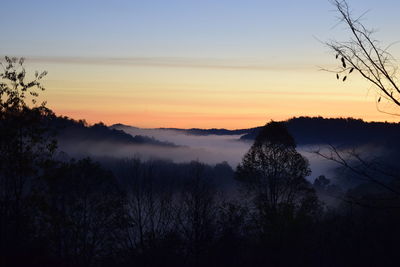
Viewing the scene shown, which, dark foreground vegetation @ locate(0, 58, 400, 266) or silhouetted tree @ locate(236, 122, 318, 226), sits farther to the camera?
silhouetted tree @ locate(236, 122, 318, 226)

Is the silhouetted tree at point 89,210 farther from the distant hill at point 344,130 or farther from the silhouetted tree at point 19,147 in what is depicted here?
the distant hill at point 344,130

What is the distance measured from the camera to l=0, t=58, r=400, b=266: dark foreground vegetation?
62.5 ft

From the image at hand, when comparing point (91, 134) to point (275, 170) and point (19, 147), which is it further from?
point (19, 147)

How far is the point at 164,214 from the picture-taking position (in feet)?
111

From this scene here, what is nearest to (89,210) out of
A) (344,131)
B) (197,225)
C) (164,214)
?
(164,214)

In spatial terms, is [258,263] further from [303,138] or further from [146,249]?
[303,138]

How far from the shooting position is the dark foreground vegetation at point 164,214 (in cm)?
1906

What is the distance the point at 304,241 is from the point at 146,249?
30.1 ft

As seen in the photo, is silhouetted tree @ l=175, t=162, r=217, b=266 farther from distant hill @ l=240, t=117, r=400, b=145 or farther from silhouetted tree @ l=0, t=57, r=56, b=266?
distant hill @ l=240, t=117, r=400, b=145

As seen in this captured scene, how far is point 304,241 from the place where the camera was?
1125 inches

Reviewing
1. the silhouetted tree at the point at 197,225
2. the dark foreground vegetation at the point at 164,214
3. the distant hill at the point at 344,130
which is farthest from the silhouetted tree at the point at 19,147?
the distant hill at the point at 344,130

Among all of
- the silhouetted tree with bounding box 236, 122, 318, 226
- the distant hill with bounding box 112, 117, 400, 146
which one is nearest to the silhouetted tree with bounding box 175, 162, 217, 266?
the silhouetted tree with bounding box 236, 122, 318, 226

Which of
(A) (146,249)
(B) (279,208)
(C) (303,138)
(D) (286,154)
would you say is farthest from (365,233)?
(C) (303,138)

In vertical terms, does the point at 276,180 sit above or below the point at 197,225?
A: above
